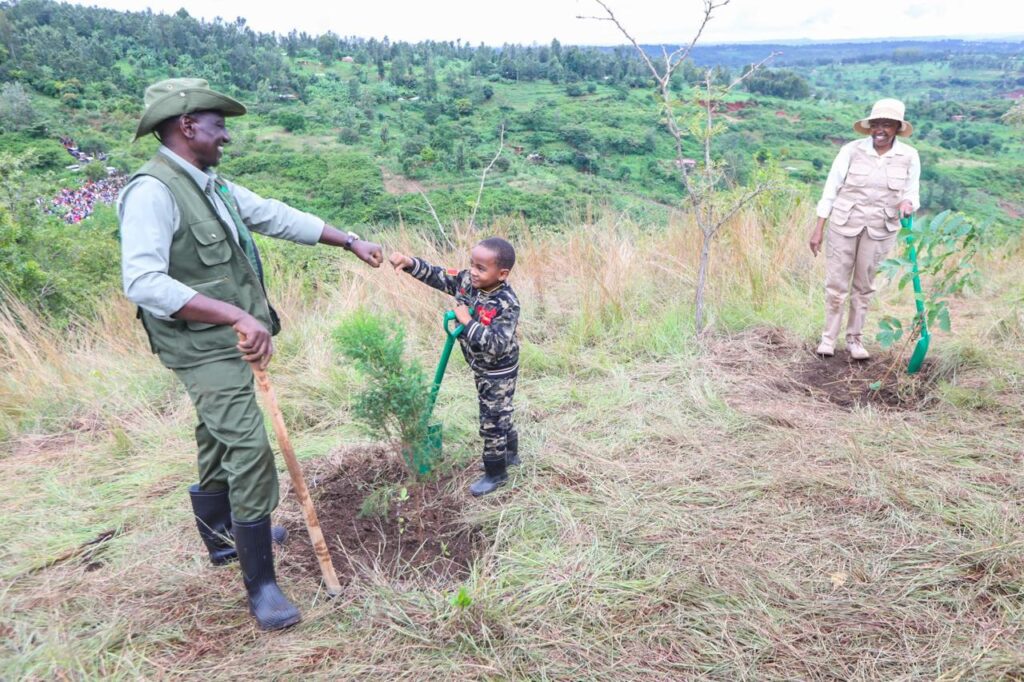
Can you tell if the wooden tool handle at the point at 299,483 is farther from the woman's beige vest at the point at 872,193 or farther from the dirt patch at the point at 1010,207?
the dirt patch at the point at 1010,207

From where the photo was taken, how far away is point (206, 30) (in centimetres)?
5347

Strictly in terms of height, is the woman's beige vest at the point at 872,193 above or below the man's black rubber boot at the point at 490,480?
above

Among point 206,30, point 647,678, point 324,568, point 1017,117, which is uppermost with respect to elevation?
point 206,30

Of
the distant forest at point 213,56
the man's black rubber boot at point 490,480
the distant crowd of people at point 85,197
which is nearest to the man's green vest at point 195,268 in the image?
the man's black rubber boot at point 490,480

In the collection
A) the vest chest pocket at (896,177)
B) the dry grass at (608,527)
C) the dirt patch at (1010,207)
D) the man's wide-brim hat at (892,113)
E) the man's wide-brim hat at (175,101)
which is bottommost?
the dirt patch at (1010,207)

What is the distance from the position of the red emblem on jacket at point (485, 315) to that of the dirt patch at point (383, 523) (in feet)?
2.69

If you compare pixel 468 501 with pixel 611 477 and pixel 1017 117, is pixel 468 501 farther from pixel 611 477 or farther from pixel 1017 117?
pixel 1017 117

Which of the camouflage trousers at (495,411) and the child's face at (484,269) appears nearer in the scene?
the child's face at (484,269)

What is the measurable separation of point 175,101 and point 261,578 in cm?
162

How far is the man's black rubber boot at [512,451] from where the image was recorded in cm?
302

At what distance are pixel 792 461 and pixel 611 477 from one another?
2.95ft

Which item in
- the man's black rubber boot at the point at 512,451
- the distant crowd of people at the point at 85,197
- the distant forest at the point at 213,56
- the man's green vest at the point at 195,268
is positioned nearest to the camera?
the man's green vest at the point at 195,268

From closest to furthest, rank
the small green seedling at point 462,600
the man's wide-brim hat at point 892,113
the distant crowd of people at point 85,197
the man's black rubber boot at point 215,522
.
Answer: the small green seedling at point 462,600
the man's black rubber boot at point 215,522
the man's wide-brim hat at point 892,113
the distant crowd of people at point 85,197

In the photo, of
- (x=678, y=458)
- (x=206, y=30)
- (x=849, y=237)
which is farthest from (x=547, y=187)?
(x=206, y=30)
